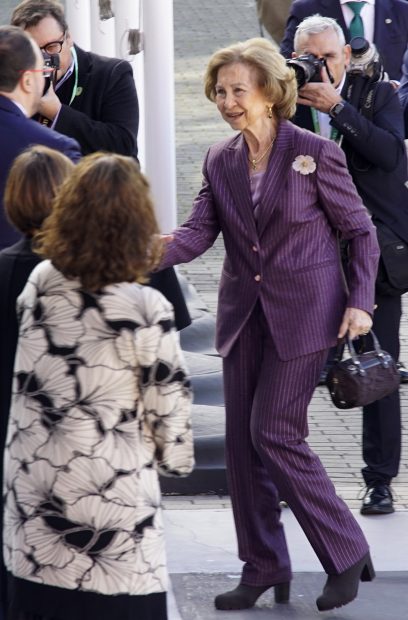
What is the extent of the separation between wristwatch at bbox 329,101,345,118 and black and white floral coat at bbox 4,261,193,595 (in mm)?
2150

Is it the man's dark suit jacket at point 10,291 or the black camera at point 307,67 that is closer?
the man's dark suit jacket at point 10,291

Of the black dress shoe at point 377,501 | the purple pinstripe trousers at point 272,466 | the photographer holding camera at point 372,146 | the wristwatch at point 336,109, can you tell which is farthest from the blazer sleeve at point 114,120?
the black dress shoe at point 377,501

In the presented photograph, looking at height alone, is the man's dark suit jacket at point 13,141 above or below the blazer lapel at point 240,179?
above

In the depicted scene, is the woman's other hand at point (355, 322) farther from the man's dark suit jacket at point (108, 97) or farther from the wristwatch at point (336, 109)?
the man's dark suit jacket at point (108, 97)

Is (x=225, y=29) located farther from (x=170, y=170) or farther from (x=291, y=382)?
(x=291, y=382)

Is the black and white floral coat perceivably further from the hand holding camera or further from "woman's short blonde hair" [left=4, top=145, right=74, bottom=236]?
the hand holding camera

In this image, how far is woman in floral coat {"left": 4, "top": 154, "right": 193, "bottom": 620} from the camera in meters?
3.50

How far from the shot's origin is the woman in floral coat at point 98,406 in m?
3.50

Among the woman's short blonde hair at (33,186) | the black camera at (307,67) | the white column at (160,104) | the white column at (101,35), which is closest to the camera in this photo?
the woman's short blonde hair at (33,186)

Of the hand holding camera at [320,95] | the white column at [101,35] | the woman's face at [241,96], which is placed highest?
the woman's face at [241,96]

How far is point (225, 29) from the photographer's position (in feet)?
61.0

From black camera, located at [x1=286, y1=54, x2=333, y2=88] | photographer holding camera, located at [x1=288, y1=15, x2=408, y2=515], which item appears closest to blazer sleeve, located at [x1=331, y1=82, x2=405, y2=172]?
photographer holding camera, located at [x1=288, y1=15, x2=408, y2=515]

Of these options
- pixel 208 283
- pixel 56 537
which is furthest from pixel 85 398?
pixel 208 283

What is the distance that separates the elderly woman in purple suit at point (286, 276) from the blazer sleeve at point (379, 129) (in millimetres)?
760
